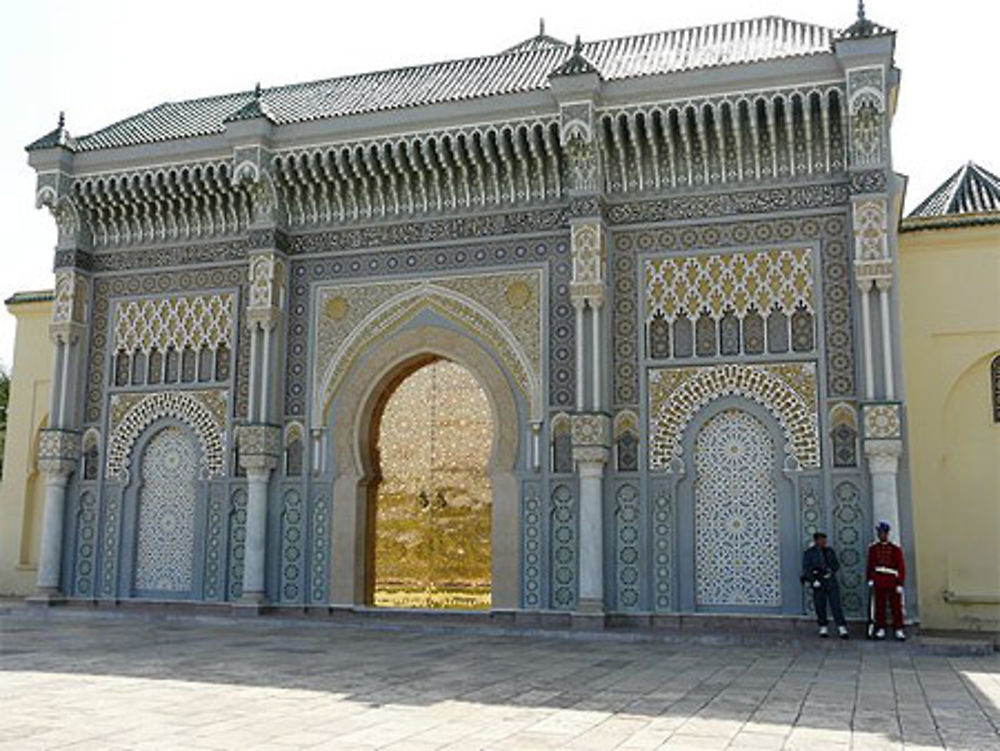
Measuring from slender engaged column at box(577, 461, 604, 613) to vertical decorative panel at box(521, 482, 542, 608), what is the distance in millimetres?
413

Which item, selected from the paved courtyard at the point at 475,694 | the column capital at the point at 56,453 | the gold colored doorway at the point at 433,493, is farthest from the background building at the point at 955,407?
the column capital at the point at 56,453

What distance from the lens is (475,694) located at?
4422mm

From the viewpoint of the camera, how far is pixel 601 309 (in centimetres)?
771

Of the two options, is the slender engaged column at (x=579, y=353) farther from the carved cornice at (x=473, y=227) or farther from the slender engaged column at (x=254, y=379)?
the slender engaged column at (x=254, y=379)

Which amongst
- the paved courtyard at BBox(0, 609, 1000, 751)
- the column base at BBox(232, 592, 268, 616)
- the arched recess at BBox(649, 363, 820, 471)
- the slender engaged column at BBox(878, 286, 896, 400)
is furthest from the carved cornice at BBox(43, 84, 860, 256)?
the paved courtyard at BBox(0, 609, 1000, 751)

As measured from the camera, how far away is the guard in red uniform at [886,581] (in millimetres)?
6566

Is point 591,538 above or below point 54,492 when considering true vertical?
below

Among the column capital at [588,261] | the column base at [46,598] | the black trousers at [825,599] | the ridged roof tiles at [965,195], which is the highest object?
the ridged roof tiles at [965,195]

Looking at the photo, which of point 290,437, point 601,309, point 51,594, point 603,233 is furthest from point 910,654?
point 51,594

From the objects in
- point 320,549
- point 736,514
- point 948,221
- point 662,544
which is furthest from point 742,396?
point 320,549

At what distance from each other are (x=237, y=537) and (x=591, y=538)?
3.11m

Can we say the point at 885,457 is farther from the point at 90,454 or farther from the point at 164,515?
the point at 90,454

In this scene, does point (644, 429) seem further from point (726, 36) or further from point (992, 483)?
point (726, 36)

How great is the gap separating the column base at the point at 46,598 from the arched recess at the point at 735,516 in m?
5.38
